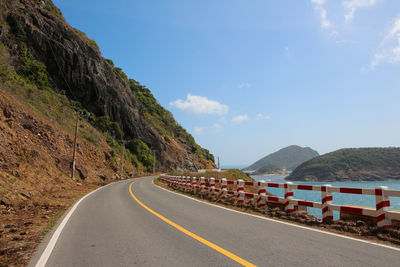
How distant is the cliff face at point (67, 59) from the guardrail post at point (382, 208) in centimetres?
5096

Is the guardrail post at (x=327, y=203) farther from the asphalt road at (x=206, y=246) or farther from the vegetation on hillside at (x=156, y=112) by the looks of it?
the vegetation on hillside at (x=156, y=112)

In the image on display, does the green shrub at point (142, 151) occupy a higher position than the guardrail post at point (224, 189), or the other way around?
the green shrub at point (142, 151)

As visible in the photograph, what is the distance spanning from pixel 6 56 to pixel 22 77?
3666mm

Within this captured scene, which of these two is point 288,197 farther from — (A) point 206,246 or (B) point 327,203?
(A) point 206,246

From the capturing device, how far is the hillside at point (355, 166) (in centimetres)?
13775

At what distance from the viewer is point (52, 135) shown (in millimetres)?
28438

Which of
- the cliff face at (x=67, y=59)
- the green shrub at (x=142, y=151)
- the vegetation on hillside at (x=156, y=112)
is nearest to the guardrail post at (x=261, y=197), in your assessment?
the cliff face at (x=67, y=59)

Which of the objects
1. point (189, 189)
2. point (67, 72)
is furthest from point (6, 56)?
point (189, 189)


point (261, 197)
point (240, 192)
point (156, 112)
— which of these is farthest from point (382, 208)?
point (156, 112)

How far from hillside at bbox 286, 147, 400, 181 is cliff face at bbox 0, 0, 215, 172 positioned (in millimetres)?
124099

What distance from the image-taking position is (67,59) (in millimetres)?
51188

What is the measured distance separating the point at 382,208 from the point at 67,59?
58487mm

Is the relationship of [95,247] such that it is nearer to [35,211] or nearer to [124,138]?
[35,211]

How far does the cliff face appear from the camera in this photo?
148 feet
